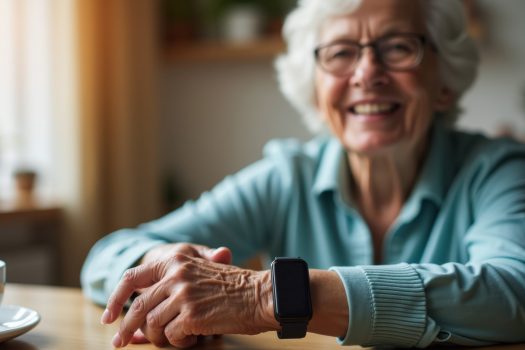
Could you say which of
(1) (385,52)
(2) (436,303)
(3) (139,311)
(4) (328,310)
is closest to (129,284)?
(3) (139,311)

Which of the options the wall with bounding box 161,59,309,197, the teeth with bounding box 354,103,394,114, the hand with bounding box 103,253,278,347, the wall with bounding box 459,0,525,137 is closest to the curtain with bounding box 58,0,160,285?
the wall with bounding box 161,59,309,197

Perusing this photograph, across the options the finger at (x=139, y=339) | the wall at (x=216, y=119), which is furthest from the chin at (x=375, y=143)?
the wall at (x=216, y=119)

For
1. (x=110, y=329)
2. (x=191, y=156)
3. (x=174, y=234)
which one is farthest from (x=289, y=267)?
(x=191, y=156)

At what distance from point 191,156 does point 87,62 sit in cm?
95

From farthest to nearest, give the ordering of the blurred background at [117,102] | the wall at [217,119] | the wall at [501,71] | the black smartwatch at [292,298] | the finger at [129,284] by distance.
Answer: the wall at [217,119] < the wall at [501,71] < the blurred background at [117,102] < the finger at [129,284] < the black smartwatch at [292,298]

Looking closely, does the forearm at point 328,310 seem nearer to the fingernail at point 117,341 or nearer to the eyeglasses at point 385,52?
the fingernail at point 117,341

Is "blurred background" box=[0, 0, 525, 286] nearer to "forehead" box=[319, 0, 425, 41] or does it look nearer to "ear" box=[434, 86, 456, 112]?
"ear" box=[434, 86, 456, 112]

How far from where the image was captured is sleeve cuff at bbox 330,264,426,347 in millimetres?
803

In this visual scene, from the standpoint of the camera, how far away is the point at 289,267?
0.82 metres

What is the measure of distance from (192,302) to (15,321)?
0.27m

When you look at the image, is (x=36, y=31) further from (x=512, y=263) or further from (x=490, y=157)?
(x=512, y=263)

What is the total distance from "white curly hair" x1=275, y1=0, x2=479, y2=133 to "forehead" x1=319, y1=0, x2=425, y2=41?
0.02 meters

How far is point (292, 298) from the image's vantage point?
79 centimetres

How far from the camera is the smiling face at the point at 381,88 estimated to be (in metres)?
1.29
